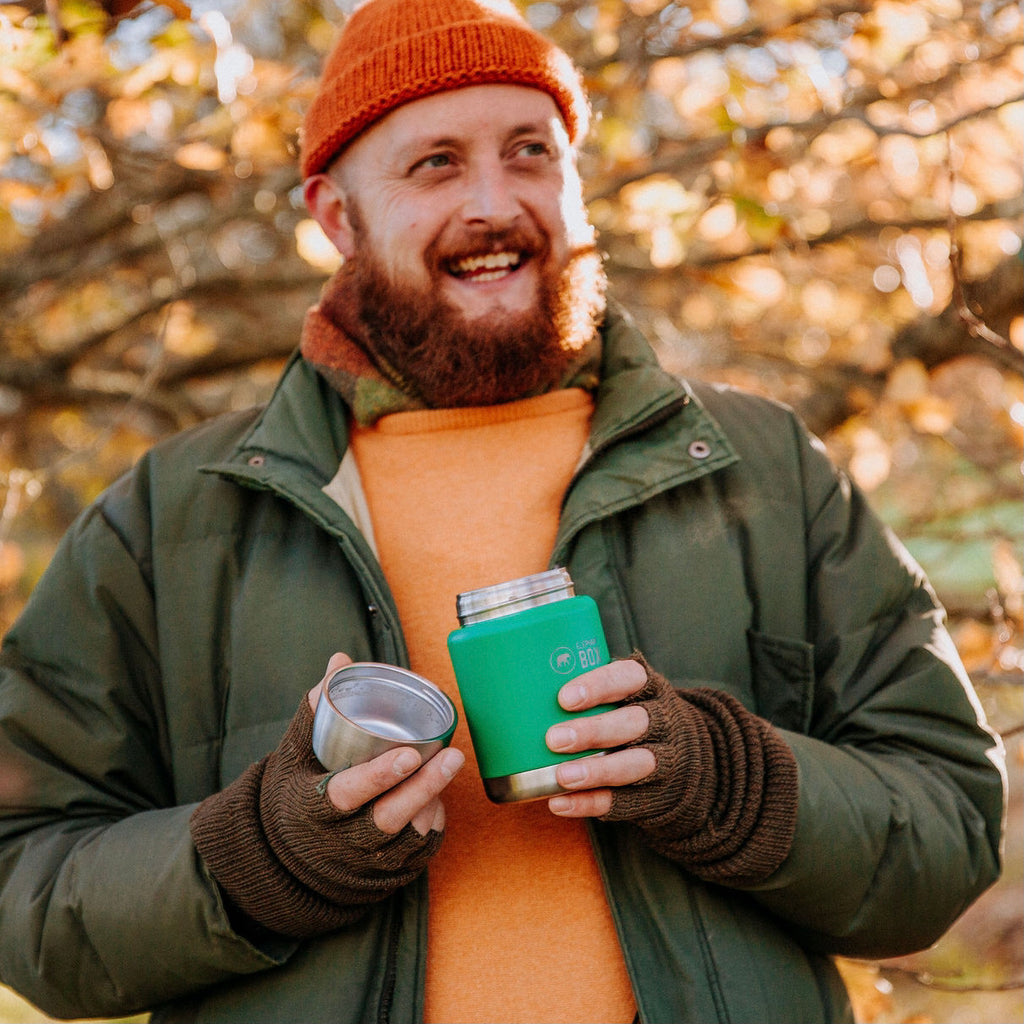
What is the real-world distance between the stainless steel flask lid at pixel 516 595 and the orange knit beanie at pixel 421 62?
1.17 m

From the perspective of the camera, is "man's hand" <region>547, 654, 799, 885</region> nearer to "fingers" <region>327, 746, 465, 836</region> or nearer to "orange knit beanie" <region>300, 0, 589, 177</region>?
"fingers" <region>327, 746, 465, 836</region>

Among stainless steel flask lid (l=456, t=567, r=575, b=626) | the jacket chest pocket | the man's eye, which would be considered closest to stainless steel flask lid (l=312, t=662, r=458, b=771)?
stainless steel flask lid (l=456, t=567, r=575, b=626)

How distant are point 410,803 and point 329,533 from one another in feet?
1.93

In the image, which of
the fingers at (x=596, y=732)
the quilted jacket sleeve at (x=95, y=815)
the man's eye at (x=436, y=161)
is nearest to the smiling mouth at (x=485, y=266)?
the man's eye at (x=436, y=161)

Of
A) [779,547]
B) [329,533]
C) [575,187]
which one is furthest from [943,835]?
[575,187]

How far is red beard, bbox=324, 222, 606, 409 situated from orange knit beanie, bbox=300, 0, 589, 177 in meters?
0.32

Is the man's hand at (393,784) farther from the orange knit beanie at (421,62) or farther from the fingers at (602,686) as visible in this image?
the orange knit beanie at (421,62)

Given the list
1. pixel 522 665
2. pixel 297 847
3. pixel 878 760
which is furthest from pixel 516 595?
pixel 878 760

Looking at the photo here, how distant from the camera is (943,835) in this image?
1.93 meters

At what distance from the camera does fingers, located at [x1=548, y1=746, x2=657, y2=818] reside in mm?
1597

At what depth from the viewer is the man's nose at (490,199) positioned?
2.27m

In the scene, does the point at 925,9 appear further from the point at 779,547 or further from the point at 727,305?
the point at 779,547

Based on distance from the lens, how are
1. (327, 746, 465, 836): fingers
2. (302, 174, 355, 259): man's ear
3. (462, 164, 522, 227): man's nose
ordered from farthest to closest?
(302, 174, 355, 259): man's ear, (462, 164, 522, 227): man's nose, (327, 746, 465, 836): fingers

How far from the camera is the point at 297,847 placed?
1652 mm
